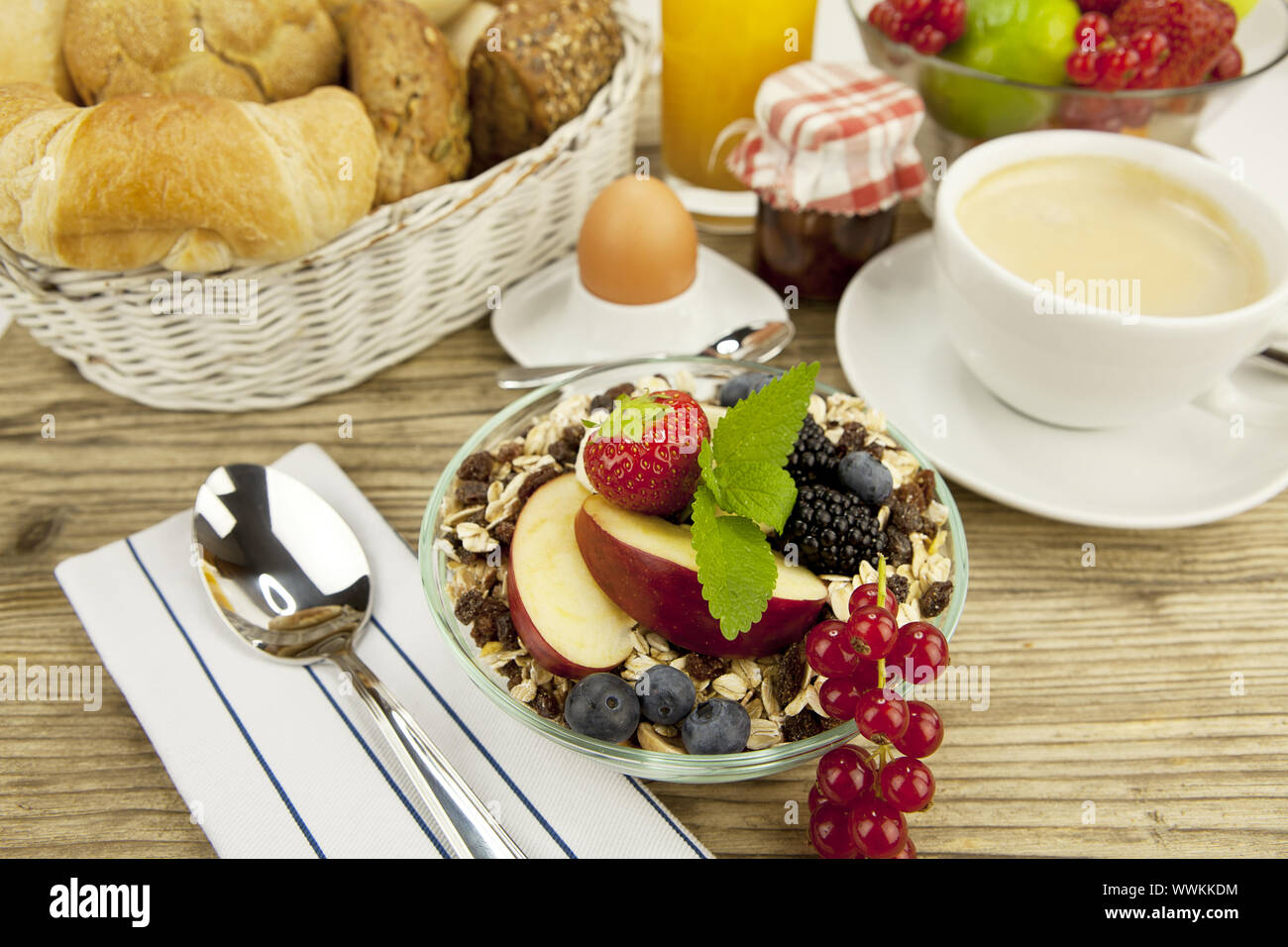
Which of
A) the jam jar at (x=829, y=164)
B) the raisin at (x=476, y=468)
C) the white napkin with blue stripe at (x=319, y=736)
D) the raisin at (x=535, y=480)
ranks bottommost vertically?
the white napkin with blue stripe at (x=319, y=736)

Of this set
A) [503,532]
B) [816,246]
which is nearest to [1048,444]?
[816,246]

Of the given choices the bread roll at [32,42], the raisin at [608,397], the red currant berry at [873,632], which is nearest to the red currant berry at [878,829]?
the red currant berry at [873,632]

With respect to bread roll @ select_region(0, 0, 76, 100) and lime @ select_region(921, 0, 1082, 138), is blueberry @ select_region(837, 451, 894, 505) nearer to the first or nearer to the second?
lime @ select_region(921, 0, 1082, 138)

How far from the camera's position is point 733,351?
112 cm

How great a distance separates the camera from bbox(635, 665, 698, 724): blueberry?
0.68 metres

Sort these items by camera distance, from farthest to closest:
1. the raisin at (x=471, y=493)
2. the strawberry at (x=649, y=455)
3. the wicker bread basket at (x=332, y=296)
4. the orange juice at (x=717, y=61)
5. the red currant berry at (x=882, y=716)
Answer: the orange juice at (x=717, y=61)
the wicker bread basket at (x=332, y=296)
the raisin at (x=471, y=493)
the strawberry at (x=649, y=455)
the red currant berry at (x=882, y=716)

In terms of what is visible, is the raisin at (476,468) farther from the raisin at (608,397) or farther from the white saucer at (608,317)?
the white saucer at (608,317)

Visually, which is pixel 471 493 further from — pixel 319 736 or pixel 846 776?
pixel 846 776

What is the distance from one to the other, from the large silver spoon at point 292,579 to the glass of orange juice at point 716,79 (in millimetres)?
749

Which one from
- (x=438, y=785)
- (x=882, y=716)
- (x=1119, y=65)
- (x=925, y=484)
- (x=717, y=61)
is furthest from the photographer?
(x=717, y=61)

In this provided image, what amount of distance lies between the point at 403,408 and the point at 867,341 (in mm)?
559

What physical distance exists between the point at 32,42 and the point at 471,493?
0.71 m

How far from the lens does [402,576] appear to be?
2.95 ft

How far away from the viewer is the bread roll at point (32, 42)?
0.98 meters
